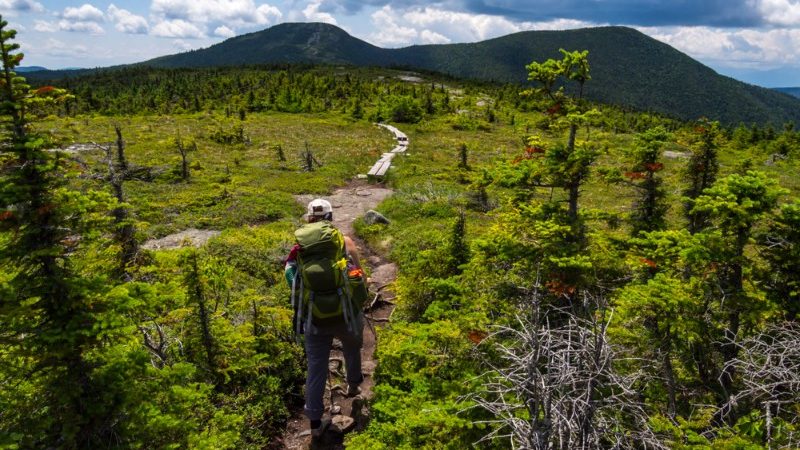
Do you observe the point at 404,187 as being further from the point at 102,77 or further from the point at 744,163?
the point at 102,77

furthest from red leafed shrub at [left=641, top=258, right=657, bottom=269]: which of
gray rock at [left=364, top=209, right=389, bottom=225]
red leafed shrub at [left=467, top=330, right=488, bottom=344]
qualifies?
gray rock at [left=364, top=209, right=389, bottom=225]

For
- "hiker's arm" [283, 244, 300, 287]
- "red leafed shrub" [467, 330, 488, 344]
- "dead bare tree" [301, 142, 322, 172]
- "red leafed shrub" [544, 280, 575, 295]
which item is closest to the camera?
"red leafed shrub" [467, 330, 488, 344]

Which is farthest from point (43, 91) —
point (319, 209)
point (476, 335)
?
point (476, 335)

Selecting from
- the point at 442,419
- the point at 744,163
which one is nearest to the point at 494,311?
the point at 442,419

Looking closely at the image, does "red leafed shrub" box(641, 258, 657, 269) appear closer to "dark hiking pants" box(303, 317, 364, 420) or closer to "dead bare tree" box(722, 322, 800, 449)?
"dead bare tree" box(722, 322, 800, 449)

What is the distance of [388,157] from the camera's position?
103 ft

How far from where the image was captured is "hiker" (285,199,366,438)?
18.4 ft

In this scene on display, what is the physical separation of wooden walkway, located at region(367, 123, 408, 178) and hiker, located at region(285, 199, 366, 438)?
2010 centimetres

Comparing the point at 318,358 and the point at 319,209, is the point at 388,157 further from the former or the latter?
the point at 318,358

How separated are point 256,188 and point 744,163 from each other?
1878 cm

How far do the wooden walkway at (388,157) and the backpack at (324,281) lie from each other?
66.4 ft

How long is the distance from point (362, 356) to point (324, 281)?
12.5 ft

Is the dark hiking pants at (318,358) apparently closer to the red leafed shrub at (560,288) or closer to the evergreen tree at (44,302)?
the evergreen tree at (44,302)

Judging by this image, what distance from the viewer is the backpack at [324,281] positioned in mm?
5574
